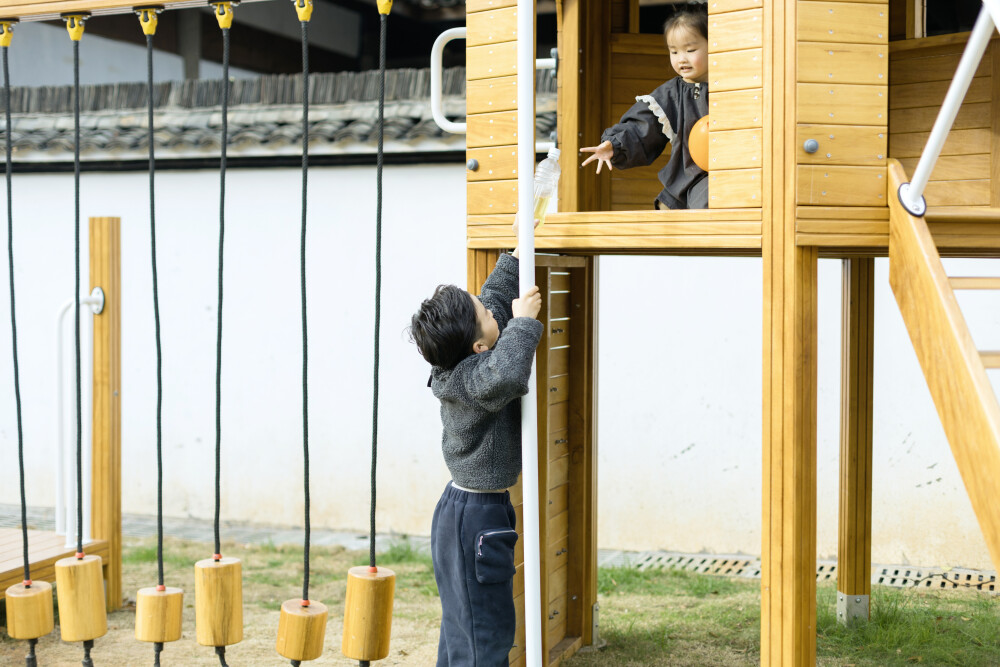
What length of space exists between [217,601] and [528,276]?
4.35 feet

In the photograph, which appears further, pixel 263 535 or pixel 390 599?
pixel 263 535

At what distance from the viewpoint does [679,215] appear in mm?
2664

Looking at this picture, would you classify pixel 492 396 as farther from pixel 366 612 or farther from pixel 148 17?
pixel 148 17

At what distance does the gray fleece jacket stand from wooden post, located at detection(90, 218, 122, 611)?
2.46m

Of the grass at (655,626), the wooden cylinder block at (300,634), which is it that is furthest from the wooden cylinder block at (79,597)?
the grass at (655,626)

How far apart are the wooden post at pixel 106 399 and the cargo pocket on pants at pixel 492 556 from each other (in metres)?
2.59

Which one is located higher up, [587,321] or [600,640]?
[587,321]

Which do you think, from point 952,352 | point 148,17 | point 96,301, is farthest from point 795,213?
point 96,301

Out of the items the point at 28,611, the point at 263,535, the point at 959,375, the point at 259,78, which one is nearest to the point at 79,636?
the point at 28,611

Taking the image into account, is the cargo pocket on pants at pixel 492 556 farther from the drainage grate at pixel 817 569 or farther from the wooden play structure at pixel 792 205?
the drainage grate at pixel 817 569

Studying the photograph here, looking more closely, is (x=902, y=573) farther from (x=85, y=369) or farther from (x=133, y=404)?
(x=133, y=404)

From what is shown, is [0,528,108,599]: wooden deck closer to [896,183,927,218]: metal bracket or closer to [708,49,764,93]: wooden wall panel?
[708,49,764,93]: wooden wall panel

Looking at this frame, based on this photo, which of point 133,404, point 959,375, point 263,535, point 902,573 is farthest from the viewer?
point 133,404

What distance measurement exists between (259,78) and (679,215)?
201 inches
